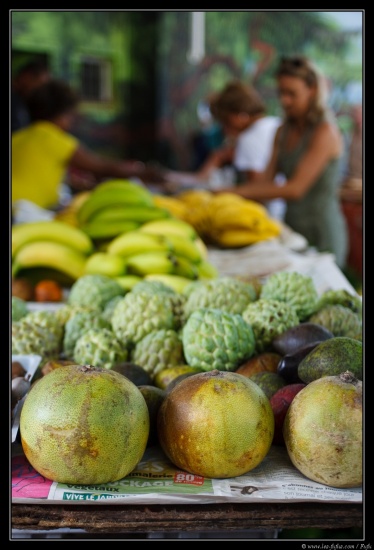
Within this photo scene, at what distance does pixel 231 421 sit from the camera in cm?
→ 131

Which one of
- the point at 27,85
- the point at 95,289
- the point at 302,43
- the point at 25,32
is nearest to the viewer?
the point at 95,289

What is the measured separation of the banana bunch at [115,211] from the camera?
3125 mm

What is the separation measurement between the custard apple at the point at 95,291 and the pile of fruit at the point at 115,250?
7.0 inches

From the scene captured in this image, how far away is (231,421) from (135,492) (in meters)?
0.25

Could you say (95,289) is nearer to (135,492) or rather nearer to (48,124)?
(135,492)

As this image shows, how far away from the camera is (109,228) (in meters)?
3.11

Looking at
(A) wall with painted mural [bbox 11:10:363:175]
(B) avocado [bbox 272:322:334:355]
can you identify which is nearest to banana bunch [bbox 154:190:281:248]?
(B) avocado [bbox 272:322:334:355]

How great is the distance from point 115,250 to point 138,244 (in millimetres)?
125

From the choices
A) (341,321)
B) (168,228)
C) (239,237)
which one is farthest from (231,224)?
(341,321)

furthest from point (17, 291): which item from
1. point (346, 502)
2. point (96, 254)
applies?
point (346, 502)

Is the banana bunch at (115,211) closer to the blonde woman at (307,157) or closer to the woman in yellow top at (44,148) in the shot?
the woman in yellow top at (44,148)

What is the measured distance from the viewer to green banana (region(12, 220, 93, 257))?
293 centimetres

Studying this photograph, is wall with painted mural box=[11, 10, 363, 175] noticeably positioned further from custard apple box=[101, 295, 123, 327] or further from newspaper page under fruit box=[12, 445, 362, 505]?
newspaper page under fruit box=[12, 445, 362, 505]

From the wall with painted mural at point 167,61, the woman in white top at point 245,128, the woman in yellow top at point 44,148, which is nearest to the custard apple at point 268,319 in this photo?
the woman in yellow top at point 44,148
